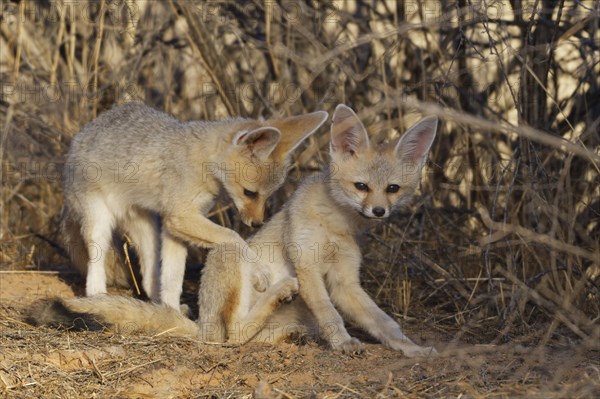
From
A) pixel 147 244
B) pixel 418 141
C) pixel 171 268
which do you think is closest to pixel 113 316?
pixel 171 268

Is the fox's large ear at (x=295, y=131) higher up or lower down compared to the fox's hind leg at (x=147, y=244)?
higher up

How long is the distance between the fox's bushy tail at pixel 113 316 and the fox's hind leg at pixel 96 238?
2.12ft

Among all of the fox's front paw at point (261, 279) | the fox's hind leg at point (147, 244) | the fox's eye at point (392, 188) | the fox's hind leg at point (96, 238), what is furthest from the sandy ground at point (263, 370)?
the fox's hind leg at point (147, 244)

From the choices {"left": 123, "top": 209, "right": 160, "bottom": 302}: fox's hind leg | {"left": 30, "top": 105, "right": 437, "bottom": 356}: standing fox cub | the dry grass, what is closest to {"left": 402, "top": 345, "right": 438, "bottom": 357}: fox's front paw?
{"left": 30, "top": 105, "right": 437, "bottom": 356}: standing fox cub

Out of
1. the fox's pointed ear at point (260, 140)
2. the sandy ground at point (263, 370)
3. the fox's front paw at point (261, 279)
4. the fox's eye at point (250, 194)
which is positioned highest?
the fox's pointed ear at point (260, 140)

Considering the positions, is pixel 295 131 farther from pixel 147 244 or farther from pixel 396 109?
pixel 396 109

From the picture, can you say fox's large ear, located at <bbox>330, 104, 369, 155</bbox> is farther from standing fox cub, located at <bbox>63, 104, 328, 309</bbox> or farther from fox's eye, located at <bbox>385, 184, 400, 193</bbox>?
fox's eye, located at <bbox>385, 184, 400, 193</bbox>

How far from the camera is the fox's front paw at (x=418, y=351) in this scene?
4293 millimetres

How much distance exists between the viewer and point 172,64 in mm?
8008

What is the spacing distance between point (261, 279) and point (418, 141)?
52.9 inches

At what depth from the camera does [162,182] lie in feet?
16.8

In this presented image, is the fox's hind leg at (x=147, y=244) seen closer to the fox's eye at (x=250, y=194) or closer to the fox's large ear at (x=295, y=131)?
the fox's eye at (x=250, y=194)

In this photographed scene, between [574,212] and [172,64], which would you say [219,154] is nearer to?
[574,212]

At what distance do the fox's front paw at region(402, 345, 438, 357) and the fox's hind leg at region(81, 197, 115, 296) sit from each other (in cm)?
218
